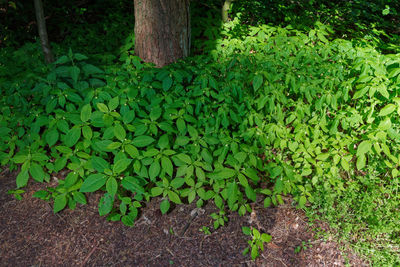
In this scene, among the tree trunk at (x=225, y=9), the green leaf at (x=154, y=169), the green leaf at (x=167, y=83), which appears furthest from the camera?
the tree trunk at (x=225, y=9)

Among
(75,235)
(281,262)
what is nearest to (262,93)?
(281,262)

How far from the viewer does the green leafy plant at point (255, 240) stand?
2.12 meters

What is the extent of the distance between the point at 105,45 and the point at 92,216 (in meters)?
2.22

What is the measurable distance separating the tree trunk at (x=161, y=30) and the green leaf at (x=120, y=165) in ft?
4.39

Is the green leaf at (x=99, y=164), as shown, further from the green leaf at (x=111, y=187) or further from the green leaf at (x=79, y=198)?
the green leaf at (x=79, y=198)

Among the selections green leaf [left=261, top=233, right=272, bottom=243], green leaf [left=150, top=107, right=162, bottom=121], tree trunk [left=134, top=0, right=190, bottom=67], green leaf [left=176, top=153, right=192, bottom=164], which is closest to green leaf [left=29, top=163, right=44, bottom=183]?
green leaf [left=150, top=107, right=162, bottom=121]

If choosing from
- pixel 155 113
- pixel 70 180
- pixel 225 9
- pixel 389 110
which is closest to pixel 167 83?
pixel 155 113

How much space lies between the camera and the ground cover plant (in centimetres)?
222

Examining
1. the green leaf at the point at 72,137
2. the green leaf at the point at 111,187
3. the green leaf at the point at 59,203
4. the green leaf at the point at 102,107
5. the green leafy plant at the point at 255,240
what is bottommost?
the green leafy plant at the point at 255,240

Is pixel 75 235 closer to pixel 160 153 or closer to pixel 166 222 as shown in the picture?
pixel 166 222

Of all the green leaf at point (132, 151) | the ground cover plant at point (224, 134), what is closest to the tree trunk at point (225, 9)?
the ground cover plant at point (224, 134)

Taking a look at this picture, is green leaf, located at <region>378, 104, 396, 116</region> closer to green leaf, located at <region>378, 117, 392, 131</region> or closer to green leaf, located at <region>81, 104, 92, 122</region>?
green leaf, located at <region>378, 117, 392, 131</region>

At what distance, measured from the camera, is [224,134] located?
2404mm

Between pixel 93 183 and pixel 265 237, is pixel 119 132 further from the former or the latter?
pixel 265 237
